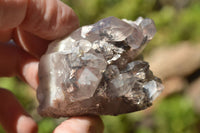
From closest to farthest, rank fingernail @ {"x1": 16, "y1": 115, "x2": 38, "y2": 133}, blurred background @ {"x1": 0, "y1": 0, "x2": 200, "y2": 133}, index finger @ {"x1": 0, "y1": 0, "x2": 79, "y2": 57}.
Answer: index finger @ {"x1": 0, "y1": 0, "x2": 79, "y2": 57}, fingernail @ {"x1": 16, "y1": 115, "x2": 38, "y2": 133}, blurred background @ {"x1": 0, "y1": 0, "x2": 200, "y2": 133}

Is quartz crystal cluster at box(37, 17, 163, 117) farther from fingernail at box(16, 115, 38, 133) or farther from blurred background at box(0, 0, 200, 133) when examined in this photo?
blurred background at box(0, 0, 200, 133)

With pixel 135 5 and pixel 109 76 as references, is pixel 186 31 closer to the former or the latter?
pixel 135 5

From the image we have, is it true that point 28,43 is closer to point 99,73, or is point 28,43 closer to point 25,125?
point 25,125

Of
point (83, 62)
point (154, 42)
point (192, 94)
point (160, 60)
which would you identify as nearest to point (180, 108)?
point (192, 94)

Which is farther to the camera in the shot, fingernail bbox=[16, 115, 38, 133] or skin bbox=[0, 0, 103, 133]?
fingernail bbox=[16, 115, 38, 133]

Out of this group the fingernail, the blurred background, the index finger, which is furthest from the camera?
the blurred background

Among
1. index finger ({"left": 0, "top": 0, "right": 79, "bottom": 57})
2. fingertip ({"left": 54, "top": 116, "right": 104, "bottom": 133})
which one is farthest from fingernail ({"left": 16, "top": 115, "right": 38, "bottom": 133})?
index finger ({"left": 0, "top": 0, "right": 79, "bottom": 57})

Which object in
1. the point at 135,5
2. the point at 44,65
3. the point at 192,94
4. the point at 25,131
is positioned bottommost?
the point at 192,94
